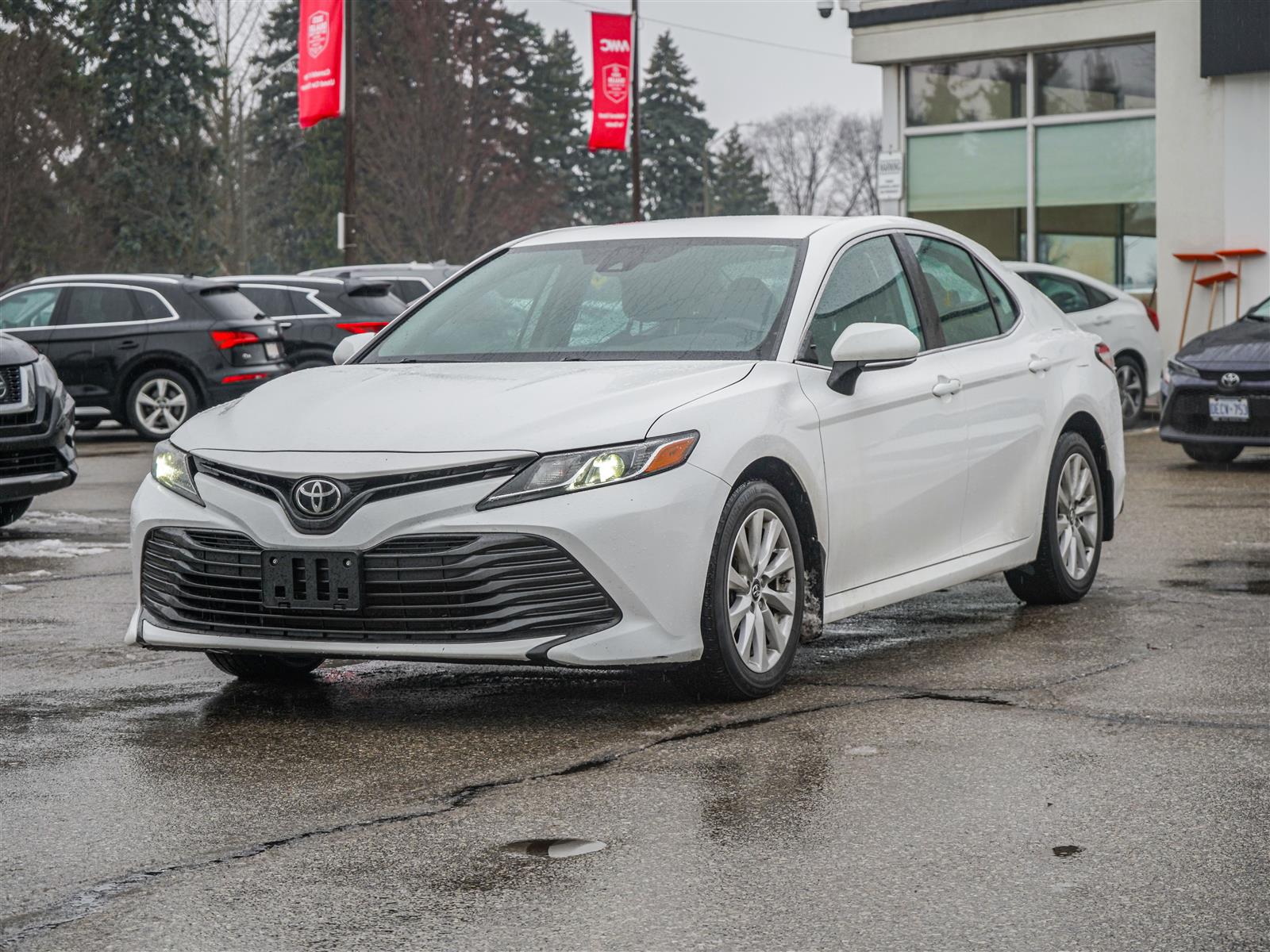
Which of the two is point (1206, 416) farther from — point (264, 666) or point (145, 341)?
point (145, 341)

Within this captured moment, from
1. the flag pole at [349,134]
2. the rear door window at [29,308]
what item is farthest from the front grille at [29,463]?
the flag pole at [349,134]

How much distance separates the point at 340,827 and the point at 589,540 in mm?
1269

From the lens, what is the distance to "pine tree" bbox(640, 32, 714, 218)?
297ft

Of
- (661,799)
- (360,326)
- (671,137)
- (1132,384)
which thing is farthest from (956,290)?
(671,137)

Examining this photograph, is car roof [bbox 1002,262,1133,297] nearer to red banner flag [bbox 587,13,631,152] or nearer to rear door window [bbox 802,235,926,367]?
rear door window [bbox 802,235,926,367]

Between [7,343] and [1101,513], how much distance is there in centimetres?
610

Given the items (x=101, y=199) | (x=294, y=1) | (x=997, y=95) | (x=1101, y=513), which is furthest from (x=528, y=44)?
(x=1101, y=513)

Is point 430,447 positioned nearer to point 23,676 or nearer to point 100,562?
point 23,676

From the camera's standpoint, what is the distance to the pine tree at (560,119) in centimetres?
7800

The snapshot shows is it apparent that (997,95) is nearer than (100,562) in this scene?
No

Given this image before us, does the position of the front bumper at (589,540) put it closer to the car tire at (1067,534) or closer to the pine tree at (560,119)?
A: the car tire at (1067,534)

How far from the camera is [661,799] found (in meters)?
4.77

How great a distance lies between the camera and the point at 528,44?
76.8 meters

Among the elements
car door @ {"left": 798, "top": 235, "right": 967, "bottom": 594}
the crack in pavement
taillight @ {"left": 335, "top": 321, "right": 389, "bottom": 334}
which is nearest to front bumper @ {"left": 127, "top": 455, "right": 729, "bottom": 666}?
the crack in pavement
